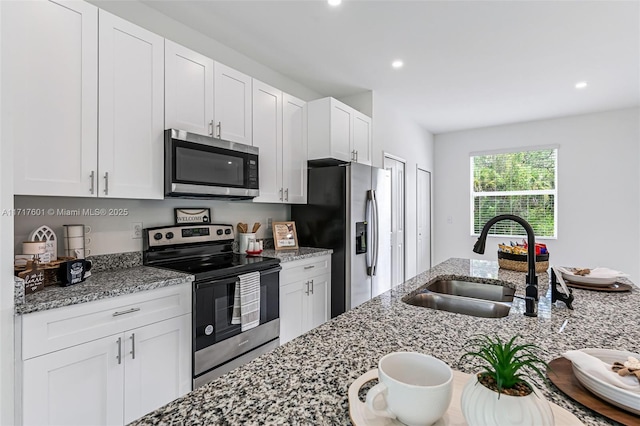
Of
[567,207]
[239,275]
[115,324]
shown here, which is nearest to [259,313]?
[239,275]

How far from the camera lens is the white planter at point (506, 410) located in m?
0.46

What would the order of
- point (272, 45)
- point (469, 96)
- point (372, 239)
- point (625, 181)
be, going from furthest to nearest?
point (625, 181) → point (469, 96) → point (372, 239) → point (272, 45)

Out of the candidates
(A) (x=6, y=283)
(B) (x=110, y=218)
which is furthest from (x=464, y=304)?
(B) (x=110, y=218)

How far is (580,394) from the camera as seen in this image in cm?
67

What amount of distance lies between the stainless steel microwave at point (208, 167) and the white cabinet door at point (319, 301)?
3.20ft

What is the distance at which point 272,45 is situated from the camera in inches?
112

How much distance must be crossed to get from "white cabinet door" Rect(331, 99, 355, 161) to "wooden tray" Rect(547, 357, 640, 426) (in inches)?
104

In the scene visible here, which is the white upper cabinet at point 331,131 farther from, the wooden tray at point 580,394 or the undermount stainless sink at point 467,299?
the wooden tray at point 580,394

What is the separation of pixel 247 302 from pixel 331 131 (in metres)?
1.85

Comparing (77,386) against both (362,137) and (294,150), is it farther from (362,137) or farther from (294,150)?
(362,137)

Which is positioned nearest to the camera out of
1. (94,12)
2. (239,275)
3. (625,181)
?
(94,12)

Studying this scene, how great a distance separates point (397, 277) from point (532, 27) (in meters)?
3.09

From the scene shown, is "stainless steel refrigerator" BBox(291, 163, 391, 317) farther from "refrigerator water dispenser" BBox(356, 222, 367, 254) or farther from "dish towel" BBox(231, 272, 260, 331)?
"dish towel" BBox(231, 272, 260, 331)

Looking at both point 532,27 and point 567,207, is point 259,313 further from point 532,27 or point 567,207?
point 567,207
